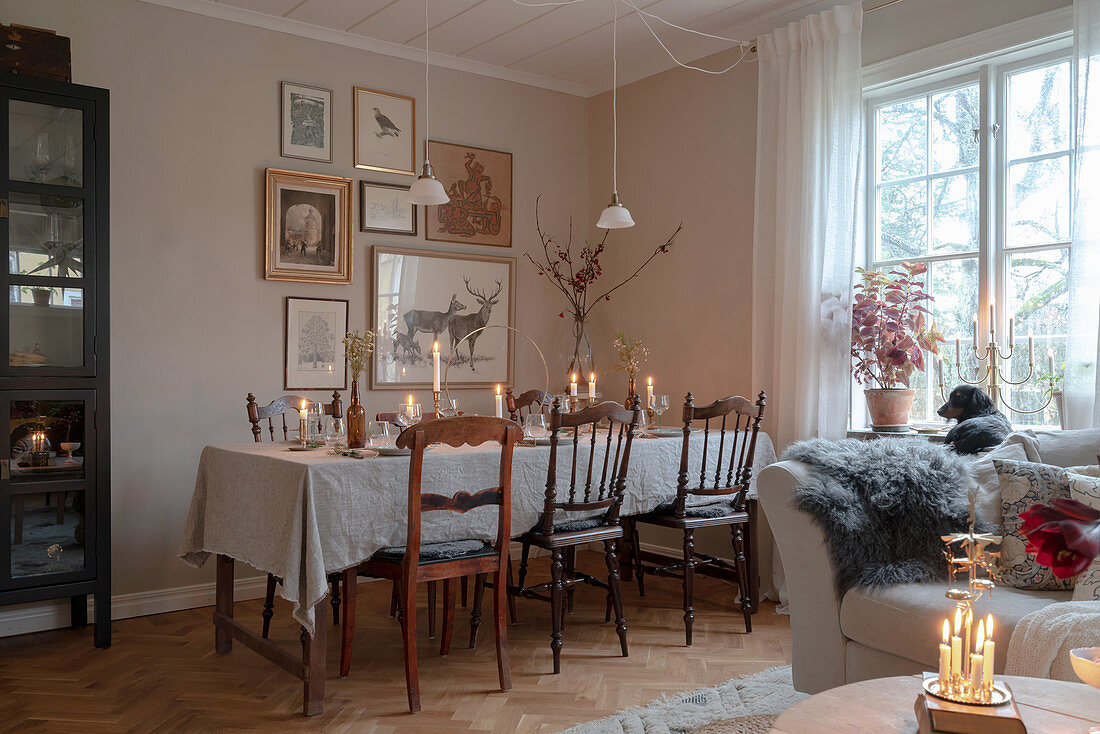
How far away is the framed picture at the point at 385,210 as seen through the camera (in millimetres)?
4520

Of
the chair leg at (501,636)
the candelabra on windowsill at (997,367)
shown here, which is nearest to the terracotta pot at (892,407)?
the candelabra on windowsill at (997,367)

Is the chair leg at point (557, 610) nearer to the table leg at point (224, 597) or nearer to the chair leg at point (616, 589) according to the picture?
the chair leg at point (616, 589)

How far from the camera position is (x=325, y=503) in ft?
8.77

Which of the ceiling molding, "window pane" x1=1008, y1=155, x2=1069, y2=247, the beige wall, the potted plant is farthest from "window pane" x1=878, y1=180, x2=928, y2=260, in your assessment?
the beige wall

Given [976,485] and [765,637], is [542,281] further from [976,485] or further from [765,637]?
[976,485]

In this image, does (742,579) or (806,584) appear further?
(742,579)

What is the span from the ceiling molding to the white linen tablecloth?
7.00 ft

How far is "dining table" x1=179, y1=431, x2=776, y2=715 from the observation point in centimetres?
264

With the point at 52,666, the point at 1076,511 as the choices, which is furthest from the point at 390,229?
the point at 1076,511

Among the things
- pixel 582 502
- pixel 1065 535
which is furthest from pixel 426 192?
pixel 1065 535

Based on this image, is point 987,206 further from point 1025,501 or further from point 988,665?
point 988,665

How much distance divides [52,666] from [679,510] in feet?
7.88

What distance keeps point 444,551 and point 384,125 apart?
261 cm

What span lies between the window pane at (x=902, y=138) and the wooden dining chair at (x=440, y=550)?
2320 millimetres
